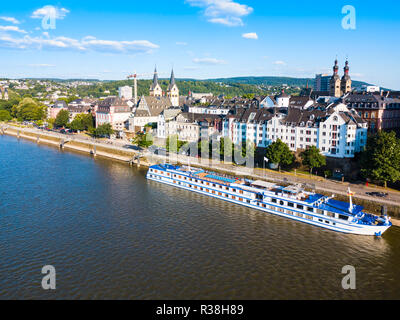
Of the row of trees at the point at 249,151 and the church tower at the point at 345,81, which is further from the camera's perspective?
the church tower at the point at 345,81

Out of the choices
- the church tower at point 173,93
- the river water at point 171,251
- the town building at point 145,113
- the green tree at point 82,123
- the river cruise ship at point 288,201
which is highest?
the church tower at point 173,93

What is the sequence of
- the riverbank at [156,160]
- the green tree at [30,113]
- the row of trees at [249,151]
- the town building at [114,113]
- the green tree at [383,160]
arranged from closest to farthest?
the riverbank at [156,160], the green tree at [383,160], the row of trees at [249,151], the town building at [114,113], the green tree at [30,113]

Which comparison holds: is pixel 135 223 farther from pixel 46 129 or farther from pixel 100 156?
pixel 46 129

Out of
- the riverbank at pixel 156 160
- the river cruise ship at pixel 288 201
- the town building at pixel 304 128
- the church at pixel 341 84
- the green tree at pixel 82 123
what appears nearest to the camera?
the river cruise ship at pixel 288 201

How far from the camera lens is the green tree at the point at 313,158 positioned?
60.2m

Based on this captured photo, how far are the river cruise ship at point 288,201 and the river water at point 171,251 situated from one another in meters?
1.39

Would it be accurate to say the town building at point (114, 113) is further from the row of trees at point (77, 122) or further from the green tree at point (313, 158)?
the green tree at point (313, 158)

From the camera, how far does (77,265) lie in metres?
34.0

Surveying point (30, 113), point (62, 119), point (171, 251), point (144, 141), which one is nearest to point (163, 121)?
point (144, 141)

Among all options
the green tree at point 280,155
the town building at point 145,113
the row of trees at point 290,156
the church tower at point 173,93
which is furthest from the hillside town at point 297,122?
the church tower at point 173,93

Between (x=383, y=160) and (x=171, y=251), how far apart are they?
116 ft

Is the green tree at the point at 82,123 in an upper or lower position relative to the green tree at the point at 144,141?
upper

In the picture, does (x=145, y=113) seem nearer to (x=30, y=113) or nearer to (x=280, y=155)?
(x=280, y=155)

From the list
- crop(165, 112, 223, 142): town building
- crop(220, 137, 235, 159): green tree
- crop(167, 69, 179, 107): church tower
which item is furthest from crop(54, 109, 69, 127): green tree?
crop(220, 137, 235, 159): green tree
